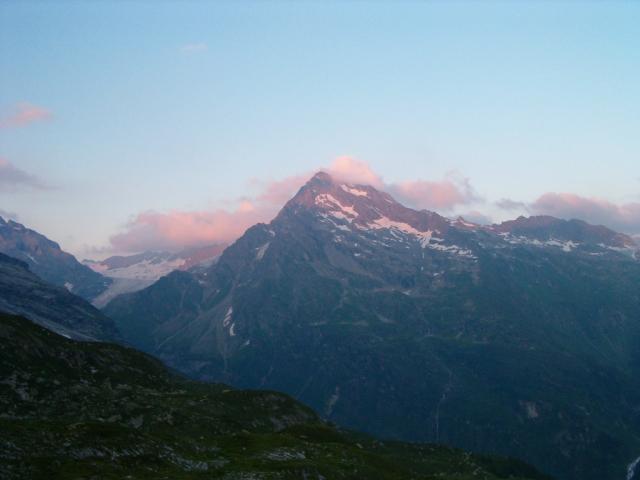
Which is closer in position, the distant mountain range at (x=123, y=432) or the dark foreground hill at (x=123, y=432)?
the dark foreground hill at (x=123, y=432)

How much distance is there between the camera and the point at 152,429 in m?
145

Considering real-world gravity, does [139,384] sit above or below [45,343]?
below

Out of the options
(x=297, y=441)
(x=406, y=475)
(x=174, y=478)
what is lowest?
(x=406, y=475)

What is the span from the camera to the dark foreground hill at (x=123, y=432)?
89.1m

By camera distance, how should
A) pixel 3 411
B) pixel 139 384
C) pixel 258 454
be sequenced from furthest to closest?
pixel 139 384 < pixel 3 411 < pixel 258 454

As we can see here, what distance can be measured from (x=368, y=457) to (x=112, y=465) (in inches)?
2781

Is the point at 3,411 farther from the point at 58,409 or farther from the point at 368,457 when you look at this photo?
the point at 368,457

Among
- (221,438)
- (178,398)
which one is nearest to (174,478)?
(221,438)

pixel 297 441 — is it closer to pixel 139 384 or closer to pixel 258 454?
pixel 258 454

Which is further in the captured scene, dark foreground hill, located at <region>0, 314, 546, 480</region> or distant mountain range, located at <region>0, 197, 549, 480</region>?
distant mountain range, located at <region>0, 197, 549, 480</region>

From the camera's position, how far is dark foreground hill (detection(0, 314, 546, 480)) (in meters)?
89.1

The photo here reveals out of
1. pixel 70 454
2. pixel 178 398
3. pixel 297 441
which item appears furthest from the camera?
pixel 178 398

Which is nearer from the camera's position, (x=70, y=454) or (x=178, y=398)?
(x=70, y=454)

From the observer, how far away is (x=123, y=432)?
337 feet
